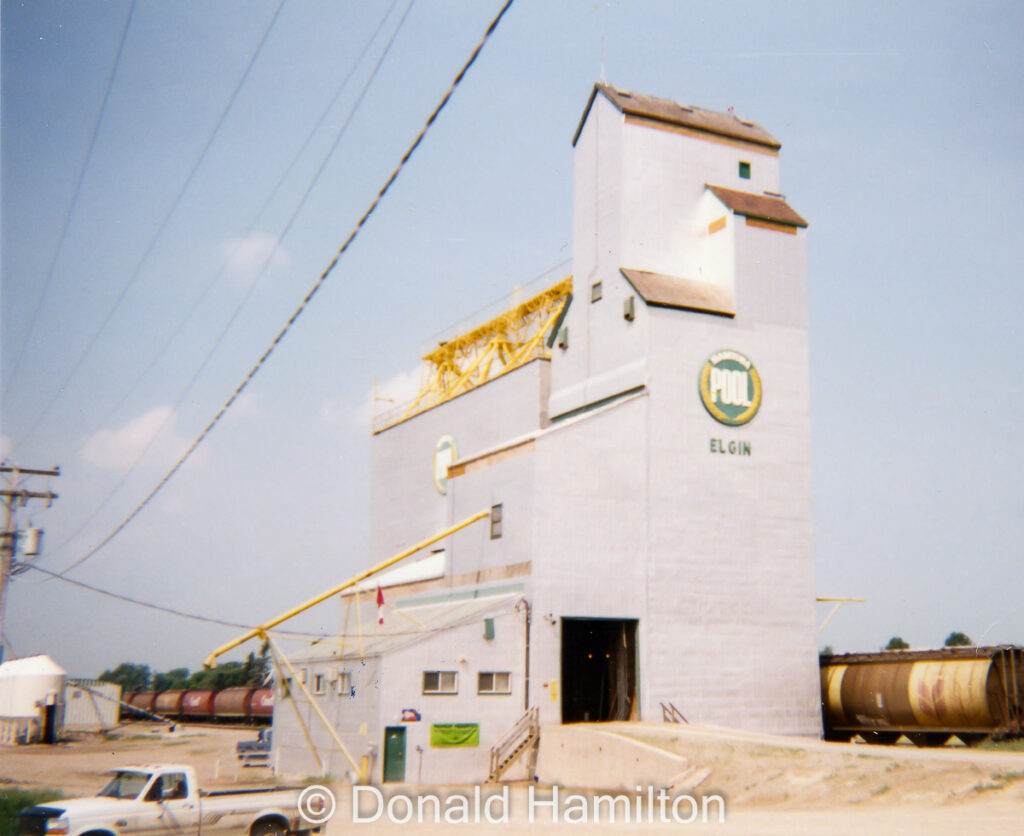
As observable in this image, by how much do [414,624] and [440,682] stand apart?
3.32 metres

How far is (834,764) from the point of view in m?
25.9

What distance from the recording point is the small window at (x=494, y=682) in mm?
35469

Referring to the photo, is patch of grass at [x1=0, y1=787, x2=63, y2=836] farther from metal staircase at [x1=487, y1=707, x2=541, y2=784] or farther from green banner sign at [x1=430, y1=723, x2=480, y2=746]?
metal staircase at [x1=487, y1=707, x2=541, y2=784]

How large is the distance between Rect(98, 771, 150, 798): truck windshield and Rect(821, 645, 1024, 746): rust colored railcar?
25.2 m

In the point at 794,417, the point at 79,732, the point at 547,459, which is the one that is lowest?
the point at 79,732

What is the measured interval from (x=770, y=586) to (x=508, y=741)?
1232cm

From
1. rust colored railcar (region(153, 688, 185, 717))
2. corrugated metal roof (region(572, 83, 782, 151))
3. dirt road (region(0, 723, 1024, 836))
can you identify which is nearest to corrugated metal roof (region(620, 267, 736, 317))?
corrugated metal roof (region(572, 83, 782, 151))

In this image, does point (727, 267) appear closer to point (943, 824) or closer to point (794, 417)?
point (794, 417)

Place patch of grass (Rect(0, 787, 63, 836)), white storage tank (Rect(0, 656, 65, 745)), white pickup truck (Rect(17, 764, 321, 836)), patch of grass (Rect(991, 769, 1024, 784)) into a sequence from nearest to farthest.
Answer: white pickup truck (Rect(17, 764, 321, 836)) → patch of grass (Rect(0, 787, 63, 836)) → patch of grass (Rect(991, 769, 1024, 784)) → white storage tank (Rect(0, 656, 65, 745))

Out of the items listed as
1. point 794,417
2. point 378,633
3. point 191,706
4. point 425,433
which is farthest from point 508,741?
point 191,706

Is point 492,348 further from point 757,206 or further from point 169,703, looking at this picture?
point 169,703

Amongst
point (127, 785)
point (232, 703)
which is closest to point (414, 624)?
point (127, 785)

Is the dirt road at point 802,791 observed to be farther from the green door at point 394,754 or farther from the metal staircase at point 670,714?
the metal staircase at point 670,714

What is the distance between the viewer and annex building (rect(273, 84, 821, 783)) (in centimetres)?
3547
